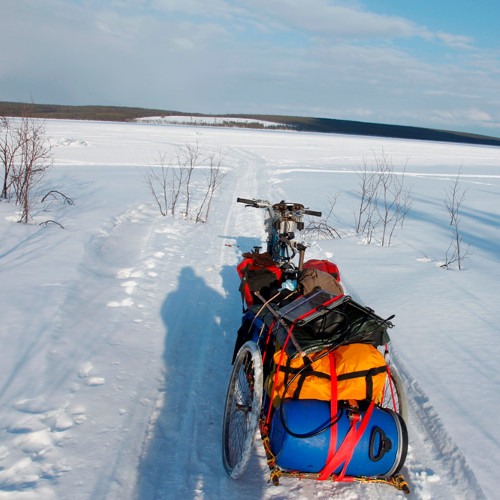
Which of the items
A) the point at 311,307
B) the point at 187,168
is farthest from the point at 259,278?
the point at 187,168

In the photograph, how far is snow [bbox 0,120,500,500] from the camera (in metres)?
2.35

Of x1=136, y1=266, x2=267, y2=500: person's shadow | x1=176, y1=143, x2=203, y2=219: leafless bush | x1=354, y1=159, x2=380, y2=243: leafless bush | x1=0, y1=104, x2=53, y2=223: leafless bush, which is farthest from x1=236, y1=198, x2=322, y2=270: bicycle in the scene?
x1=0, y1=104, x2=53, y2=223: leafless bush

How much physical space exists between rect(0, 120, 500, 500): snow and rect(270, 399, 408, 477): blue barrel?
1.26 ft

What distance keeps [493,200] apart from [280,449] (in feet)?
49.6

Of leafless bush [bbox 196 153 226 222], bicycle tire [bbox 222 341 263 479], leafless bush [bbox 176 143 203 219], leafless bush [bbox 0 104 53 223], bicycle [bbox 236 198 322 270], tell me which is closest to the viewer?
bicycle tire [bbox 222 341 263 479]

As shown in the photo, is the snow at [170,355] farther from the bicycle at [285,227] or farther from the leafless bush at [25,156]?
the bicycle at [285,227]

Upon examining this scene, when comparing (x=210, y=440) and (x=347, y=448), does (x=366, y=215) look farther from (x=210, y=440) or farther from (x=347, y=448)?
(x=347, y=448)

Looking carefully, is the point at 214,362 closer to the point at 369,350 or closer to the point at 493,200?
the point at 369,350

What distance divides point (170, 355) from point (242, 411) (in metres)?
1.34

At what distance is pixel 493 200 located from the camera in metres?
14.3

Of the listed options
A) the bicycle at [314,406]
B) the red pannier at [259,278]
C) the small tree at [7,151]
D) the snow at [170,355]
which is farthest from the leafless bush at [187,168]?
the bicycle at [314,406]

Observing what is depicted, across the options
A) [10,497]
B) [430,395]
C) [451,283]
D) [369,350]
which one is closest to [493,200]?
[451,283]

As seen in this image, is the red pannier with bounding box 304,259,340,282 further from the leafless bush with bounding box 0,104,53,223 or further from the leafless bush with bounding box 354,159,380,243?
the leafless bush with bounding box 0,104,53,223

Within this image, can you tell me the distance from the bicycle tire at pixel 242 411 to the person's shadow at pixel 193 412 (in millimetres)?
129
